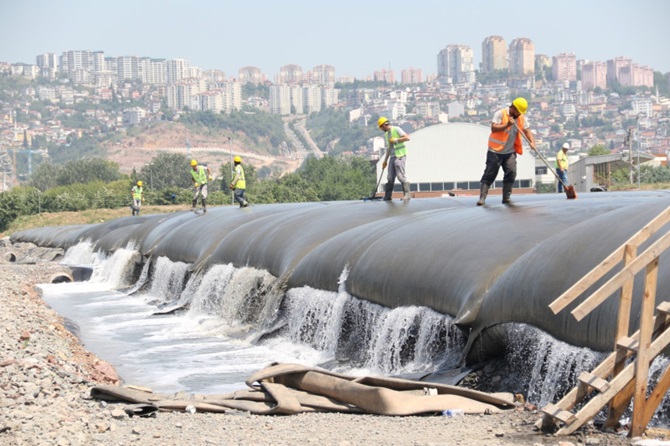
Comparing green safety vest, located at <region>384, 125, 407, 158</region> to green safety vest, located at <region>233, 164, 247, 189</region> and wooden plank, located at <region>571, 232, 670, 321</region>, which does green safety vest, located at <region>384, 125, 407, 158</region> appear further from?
wooden plank, located at <region>571, 232, 670, 321</region>

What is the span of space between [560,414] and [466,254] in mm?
5855

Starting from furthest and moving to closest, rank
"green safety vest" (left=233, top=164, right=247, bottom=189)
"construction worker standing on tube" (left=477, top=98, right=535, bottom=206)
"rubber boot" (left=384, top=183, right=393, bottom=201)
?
"green safety vest" (left=233, top=164, right=247, bottom=189) → "rubber boot" (left=384, top=183, right=393, bottom=201) → "construction worker standing on tube" (left=477, top=98, right=535, bottom=206)

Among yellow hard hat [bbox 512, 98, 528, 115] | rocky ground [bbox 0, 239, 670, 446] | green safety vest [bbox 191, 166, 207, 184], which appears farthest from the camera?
green safety vest [bbox 191, 166, 207, 184]

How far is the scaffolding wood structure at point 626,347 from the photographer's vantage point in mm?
8172

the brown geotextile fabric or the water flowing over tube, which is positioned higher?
the water flowing over tube

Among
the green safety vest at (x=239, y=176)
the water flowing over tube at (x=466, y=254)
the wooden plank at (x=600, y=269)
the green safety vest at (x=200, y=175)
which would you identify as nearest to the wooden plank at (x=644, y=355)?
the wooden plank at (x=600, y=269)

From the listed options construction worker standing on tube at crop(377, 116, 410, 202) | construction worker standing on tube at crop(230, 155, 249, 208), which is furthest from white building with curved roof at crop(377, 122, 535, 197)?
construction worker standing on tube at crop(377, 116, 410, 202)

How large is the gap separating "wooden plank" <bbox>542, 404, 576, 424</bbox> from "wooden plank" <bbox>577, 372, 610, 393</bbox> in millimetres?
291

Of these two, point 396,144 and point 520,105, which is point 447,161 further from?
point 520,105

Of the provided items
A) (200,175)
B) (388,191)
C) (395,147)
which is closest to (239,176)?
(200,175)

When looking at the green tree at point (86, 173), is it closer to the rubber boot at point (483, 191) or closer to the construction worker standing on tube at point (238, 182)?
the construction worker standing on tube at point (238, 182)

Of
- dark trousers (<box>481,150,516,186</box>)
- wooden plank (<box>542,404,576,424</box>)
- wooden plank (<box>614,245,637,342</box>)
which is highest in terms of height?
dark trousers (<box>481,150,516,186</box>)

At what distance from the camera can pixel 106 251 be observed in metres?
38.8

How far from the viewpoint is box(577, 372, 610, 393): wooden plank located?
8.30 m
